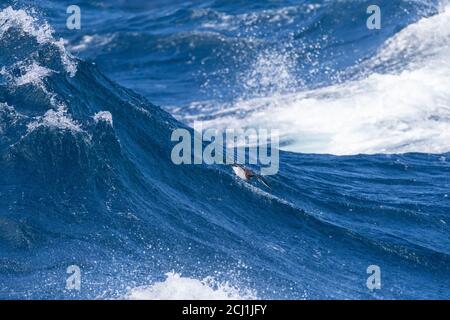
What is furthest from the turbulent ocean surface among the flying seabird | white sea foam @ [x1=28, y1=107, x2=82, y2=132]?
the flying seabird

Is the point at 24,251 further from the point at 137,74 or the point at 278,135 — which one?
the point at 137,74

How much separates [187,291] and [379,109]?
51.5 feet

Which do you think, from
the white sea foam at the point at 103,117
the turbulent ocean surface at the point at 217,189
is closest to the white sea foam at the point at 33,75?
the turbulent ocean surface at the point at 217,189

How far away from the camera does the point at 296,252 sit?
1794 centimetres

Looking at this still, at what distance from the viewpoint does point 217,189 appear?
19922 millimetres

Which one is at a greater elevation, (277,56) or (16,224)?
(277,56)

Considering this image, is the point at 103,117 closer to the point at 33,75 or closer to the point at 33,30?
the point at 33,75

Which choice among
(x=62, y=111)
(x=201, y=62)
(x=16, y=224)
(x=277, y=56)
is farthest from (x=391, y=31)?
(x=16, y=224)

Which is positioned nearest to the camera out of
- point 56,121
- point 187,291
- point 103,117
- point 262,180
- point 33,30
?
point 187,291

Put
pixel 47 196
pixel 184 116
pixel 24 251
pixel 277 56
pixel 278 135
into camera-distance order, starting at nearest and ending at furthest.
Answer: pixel 24 251 → pixel 47 196 → pixel 278 135 → pixel 184 116 → pixel 277 56

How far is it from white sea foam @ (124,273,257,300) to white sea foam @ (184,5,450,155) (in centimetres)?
1105

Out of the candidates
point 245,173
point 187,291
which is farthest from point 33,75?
point 187,291

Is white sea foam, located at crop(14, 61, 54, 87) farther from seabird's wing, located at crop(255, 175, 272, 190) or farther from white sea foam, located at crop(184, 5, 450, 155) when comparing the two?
white sea foam, located at crop(184, 5, 450, 155)
